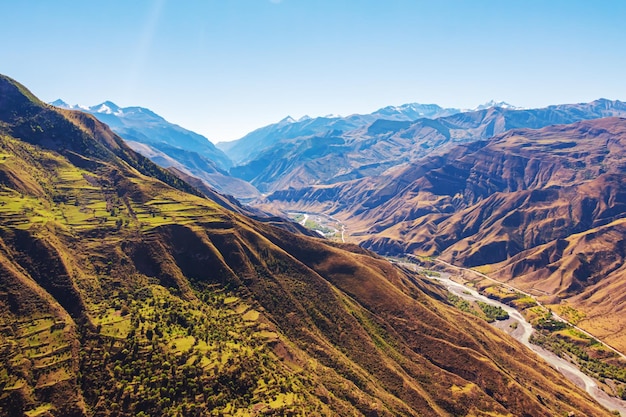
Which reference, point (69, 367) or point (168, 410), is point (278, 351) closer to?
point (168, 410)

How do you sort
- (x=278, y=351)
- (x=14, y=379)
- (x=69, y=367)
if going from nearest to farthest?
1. (x=14, y=379)
2. (x=69, y=367)
3. (x=278, y=351)

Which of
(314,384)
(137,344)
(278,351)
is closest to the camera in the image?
(137,344)

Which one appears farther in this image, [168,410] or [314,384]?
[314,384]

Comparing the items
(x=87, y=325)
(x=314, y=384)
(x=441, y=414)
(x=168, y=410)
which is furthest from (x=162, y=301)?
(x=441, y=414)

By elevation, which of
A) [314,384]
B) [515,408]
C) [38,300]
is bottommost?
[515,408]

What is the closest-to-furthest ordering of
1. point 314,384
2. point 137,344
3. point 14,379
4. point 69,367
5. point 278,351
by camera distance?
point 14,379, point 69,367, point 137,344, point 314,384, point 278,351

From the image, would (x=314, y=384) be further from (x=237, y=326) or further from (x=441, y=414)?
(x=441, y=414)

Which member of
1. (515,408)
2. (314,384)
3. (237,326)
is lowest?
(515,408)

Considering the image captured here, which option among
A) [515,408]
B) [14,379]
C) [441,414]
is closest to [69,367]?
[14,379]

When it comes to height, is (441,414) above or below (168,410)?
below
